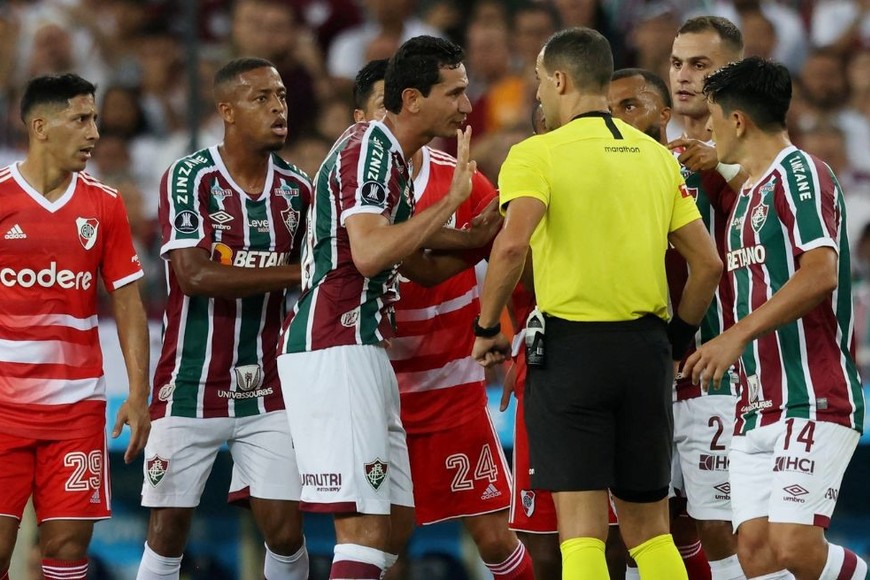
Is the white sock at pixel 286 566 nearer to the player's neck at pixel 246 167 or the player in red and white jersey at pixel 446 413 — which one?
the player in red and white jersey at pixel 446 413

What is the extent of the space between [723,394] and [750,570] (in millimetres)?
1115

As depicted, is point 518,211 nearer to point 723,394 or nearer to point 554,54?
point 554,54

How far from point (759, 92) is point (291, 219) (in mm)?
2249

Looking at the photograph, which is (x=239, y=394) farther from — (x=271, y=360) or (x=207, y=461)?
(x=207, y=461)

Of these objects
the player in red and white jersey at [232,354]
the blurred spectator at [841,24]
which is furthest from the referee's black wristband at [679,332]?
the blurred spectator at [841,24]

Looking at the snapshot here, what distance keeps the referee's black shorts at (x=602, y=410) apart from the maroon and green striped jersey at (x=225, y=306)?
1.69 metres

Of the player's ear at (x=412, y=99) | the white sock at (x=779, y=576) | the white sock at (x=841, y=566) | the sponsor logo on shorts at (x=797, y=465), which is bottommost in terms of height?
the white sock at (x=779, y=576)

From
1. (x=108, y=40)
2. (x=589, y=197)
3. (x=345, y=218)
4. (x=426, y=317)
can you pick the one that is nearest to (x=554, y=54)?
(x=589, y=197)

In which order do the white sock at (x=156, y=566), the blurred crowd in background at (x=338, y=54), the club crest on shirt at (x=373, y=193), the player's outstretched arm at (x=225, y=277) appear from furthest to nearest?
1. the blurred crowd in background at (x=338, y=54)
2. the white sock at (x=156, y=566)
3. the player's outstretched arm at (x=225, y=277)
4. the club crest on shirt at (x=373, y=193)

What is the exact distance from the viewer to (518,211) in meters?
5.18

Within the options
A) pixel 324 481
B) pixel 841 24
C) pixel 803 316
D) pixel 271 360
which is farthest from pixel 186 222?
pixel 841 24

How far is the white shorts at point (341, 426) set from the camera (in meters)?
5.56

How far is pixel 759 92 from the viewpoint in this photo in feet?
18.3

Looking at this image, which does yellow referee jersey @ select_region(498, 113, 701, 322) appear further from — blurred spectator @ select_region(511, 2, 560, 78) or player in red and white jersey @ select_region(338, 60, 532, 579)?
blurred spectator @ select_region(511, 2, 560, 78)
